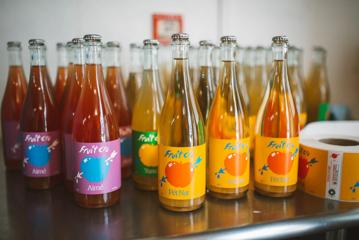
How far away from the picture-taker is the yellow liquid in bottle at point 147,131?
65 cm

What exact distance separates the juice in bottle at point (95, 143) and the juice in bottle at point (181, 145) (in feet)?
0.26

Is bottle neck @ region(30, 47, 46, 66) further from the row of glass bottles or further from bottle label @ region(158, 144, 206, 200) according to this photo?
bottle label @ region(158, 144, 206, 200)

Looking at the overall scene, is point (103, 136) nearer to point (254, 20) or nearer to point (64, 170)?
point (64, 170)

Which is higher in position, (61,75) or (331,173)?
(61,75)

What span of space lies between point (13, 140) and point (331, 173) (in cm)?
66

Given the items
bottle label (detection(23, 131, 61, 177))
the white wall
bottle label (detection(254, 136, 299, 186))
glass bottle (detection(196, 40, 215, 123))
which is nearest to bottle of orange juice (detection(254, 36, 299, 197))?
bottle label (detection(254, 136, 299, 186))

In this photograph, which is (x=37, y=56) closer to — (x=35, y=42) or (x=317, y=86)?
(x=35, y=42)

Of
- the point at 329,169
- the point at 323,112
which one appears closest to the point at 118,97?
the point at 329,169

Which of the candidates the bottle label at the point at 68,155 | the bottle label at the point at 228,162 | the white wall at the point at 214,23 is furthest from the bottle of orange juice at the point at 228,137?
the white wall at the point at 214,23

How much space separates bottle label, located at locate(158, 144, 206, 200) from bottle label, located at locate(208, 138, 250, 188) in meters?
0.04

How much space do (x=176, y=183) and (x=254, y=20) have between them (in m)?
0.78

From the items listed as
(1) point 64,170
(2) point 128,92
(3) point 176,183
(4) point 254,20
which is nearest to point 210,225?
(3) point 176,183

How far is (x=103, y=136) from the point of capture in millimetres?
568

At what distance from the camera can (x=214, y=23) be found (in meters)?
1.10
